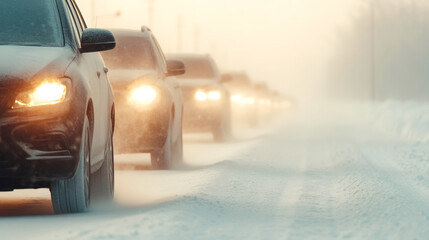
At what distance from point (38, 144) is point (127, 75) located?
590cm

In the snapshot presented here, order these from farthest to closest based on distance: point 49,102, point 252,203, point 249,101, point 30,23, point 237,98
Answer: point 249,101, point 237,98, point 252,203, point 30,23, point 49,102

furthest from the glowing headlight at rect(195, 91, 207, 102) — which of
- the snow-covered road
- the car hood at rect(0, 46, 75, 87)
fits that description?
the car hood at rect(0, 46, 75, 87)

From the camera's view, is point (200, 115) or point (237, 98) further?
point (237, 98)

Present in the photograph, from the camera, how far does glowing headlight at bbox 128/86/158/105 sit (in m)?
13.0

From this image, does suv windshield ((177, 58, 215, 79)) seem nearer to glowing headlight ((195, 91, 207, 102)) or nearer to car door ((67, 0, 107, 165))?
glowing headlight ((195, 91, 207, 102))

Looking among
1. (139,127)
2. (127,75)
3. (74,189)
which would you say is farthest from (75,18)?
(127,75)

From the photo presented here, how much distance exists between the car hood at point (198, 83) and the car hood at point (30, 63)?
1310 centimetres

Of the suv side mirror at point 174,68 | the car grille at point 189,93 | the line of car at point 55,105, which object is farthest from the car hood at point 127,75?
the car grille at point 189,93

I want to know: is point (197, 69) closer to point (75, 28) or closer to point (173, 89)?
point (173, 89)

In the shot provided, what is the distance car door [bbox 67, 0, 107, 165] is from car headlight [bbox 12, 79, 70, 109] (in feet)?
1.94

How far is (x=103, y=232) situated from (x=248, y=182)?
198 inches

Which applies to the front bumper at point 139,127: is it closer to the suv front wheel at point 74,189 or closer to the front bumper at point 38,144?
the suv front wheel at point 74,189

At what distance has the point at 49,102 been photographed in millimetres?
7625

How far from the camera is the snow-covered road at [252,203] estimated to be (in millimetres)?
7242
